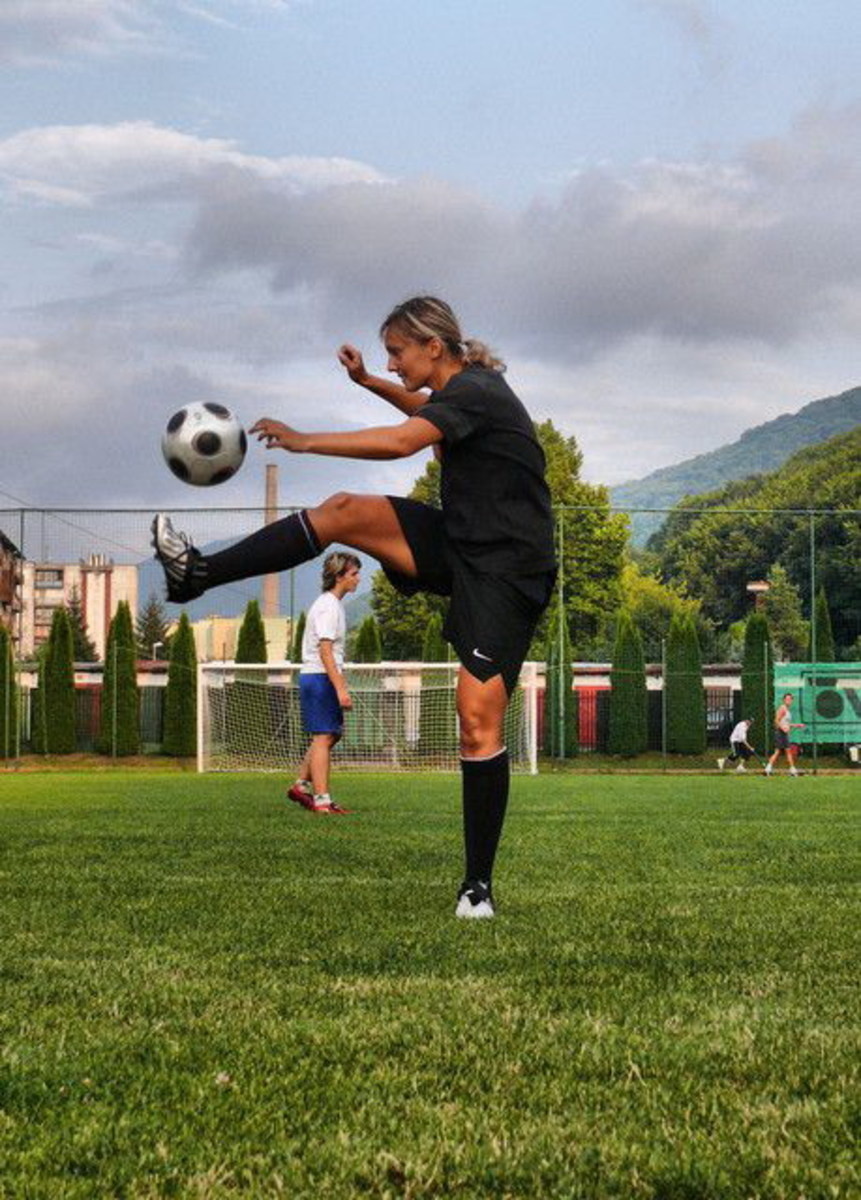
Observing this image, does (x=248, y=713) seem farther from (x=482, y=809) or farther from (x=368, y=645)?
(x=482, y=809)

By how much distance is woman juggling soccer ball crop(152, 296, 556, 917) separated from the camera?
16.4 ft

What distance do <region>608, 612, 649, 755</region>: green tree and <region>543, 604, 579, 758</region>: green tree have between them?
2260mm

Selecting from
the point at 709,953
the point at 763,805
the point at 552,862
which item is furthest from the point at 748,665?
the point at 709,953

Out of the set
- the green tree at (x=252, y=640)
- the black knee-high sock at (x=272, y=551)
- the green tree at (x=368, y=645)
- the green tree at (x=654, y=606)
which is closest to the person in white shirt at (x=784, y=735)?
the green tree at (x=368, y=645)

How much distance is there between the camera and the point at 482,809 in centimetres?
507

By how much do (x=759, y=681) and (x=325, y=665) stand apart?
26.9 m

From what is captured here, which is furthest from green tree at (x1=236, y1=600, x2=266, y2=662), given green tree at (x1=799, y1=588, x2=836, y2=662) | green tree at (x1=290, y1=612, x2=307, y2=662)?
green tree at (x1=799, y1=588, x2=836, y2=662)

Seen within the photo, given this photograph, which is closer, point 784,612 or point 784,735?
point 784,735

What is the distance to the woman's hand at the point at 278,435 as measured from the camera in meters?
4.86

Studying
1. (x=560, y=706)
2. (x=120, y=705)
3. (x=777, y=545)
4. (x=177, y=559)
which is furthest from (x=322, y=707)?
(x=777, y=545)

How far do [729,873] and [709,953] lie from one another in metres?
2.64

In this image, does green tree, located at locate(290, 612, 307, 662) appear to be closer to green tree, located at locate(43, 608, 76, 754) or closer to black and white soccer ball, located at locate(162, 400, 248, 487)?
green tree, located at locate(43, 608, 76, 754)

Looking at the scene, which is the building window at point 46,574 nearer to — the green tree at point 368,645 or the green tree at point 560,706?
the green tree at point 368,645

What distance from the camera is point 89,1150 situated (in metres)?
2.15
